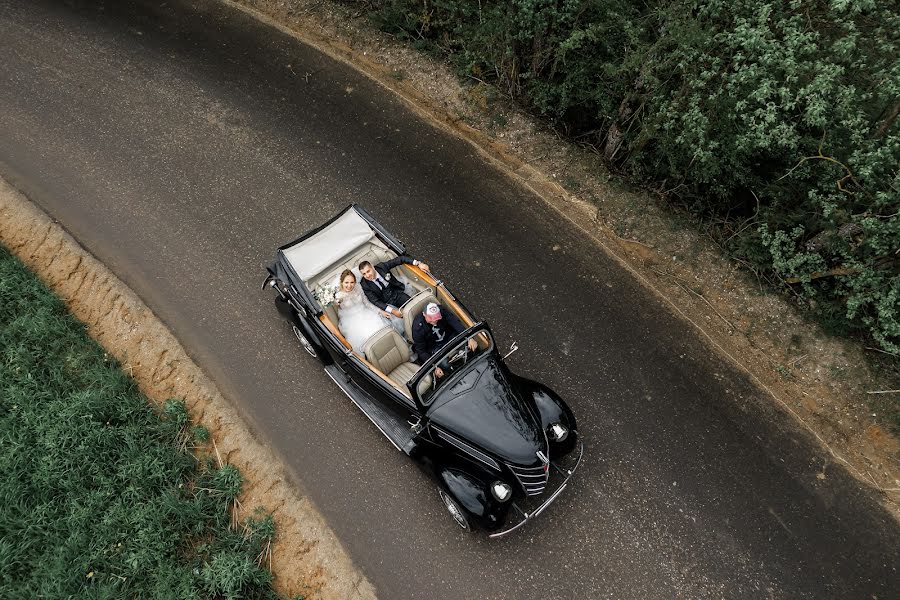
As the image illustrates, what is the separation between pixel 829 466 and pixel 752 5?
642cm

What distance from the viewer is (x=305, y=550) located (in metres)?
7.00

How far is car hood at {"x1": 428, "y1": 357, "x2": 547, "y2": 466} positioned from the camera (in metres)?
6.56

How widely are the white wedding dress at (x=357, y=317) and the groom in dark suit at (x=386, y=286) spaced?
0.11 meters

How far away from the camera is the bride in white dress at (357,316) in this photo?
287 inches

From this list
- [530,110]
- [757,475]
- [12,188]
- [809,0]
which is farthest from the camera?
[530,110]

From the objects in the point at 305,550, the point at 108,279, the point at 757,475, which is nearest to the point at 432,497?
the point at 305,550

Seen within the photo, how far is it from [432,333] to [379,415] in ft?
4.68

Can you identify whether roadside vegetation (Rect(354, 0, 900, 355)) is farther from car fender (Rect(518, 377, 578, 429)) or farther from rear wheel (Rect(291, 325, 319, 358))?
rear wheel (Rect(291, 325, 319, 358))

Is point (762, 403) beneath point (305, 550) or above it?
above

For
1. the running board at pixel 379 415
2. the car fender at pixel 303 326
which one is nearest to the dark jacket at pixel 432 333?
the running board at pixel 379 415

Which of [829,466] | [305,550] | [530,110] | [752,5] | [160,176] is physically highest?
[752,5]

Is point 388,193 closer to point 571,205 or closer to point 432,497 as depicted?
point 571,205

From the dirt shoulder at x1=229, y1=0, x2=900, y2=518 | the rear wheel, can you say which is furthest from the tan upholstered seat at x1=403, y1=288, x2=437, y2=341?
the dirt shoulder at x1=229, y1=0, x2=900, y2=518

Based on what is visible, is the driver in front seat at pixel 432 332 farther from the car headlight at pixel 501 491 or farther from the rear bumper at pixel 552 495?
the rear bumper at pixel 552 495
